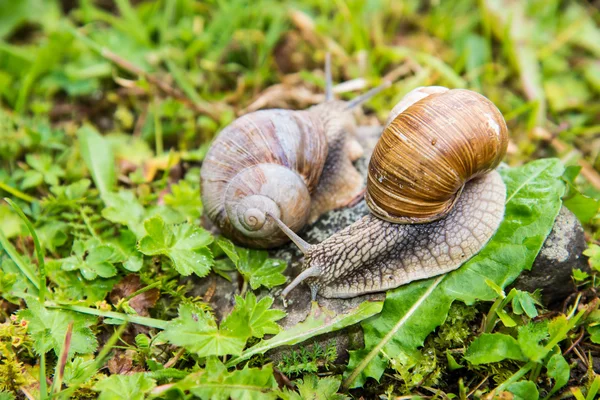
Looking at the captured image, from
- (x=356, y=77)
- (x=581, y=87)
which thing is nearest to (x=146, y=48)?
(x=356, y=77)

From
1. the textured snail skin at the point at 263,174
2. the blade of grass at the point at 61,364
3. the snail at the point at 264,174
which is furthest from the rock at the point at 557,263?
the blade of grass at the point at 61,364

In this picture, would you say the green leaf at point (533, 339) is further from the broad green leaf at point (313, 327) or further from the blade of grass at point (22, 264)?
the blade of grass at point (22, 264)

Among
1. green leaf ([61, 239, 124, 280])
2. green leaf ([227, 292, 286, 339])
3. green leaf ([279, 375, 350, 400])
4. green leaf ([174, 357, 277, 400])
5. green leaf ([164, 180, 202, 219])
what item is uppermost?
green leaf ([164, 180, 202, 219])

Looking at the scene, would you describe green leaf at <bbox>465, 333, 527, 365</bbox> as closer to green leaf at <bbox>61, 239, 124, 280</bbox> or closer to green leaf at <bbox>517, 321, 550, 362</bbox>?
green leaf at <bbox>517, 321, 550, 362</bbox>

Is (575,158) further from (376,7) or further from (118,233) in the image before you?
(118,233)

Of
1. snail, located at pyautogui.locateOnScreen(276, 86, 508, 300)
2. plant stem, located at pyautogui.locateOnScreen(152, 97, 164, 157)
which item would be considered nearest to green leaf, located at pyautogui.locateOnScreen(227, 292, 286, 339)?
snail, located at pyautogui.locateOnScreen(276, 86, 508, 300)

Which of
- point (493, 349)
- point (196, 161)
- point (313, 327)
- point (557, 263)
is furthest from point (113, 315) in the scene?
point (557, 263)
